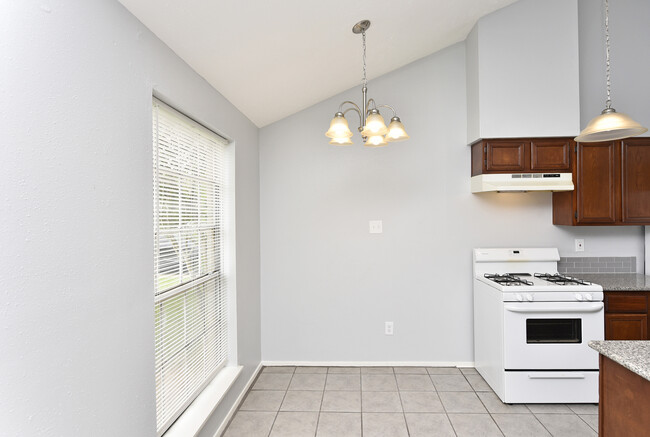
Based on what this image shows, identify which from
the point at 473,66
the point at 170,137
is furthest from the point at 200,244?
the point at 473,66

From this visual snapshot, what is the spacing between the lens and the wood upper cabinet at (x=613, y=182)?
10.4 feet

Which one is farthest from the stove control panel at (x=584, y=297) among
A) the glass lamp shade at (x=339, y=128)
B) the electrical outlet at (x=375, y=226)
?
the glass lamp shade at (x=339, y=128)

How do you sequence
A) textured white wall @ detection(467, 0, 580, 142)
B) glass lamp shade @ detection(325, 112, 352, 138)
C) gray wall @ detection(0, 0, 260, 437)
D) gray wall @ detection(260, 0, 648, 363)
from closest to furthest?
gray wall @ detection(0, 0, 260, 437) → glass lamp shade @ detection(325, 112, 352, 138) → textured white wall @ detection(467, 0, 580, 142) → gray wall @ detection(260, 0, 648, 363)

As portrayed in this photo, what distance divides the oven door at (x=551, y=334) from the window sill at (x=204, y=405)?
6.97ft

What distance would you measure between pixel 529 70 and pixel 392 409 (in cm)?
301

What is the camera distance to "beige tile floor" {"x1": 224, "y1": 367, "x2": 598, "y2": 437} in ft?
8.46

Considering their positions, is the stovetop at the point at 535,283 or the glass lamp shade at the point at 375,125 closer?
the glass lamp shade at the point at 375,125

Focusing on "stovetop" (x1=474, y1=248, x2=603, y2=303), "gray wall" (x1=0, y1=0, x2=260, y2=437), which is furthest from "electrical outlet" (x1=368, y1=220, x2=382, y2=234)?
"gray wall" (x1=0, y1=0, x2=260, y2=437)

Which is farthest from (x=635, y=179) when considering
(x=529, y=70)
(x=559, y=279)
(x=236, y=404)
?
(x=236, y=404)

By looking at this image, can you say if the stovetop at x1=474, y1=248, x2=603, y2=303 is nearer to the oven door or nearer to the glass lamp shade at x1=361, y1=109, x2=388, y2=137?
the oven door

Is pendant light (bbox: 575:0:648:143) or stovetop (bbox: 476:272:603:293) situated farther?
stovetop (bbox: 476:272:603:293)

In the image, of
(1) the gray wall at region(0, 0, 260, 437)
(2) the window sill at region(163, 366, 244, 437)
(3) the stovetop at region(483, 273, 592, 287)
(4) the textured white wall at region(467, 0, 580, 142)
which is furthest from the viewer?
(4) the textured white wall at region(467, 0, 580, 142)

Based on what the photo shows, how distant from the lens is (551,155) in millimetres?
3184

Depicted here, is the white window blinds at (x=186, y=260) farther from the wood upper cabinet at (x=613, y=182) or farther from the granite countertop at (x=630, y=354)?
the wood upper cabinet at (x=613, y=182)
